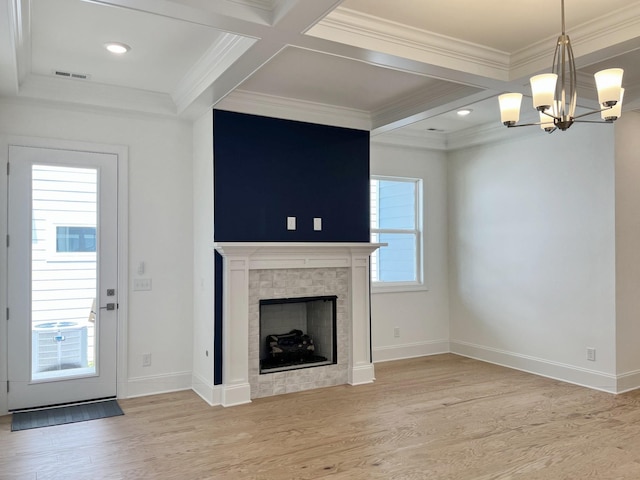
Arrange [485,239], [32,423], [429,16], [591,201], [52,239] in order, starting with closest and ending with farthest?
[429,16] < [32,423] < [52,239] < [591,201] < [485,239]

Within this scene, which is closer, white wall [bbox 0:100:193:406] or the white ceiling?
the white ceiling

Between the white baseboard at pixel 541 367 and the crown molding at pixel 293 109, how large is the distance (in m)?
2.93

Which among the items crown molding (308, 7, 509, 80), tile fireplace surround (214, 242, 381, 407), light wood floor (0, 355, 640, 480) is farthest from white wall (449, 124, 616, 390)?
crown molding (308, 7, 509, 80)

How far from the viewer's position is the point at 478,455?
11.0 feet

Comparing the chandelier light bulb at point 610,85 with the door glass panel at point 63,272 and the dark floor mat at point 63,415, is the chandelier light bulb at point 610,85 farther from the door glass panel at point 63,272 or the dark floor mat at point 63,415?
the dark floor mat at point 63,415

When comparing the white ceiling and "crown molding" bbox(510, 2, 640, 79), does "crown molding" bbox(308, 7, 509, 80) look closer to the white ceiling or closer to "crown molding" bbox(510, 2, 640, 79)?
the white ceiling

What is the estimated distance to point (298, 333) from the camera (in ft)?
17.2

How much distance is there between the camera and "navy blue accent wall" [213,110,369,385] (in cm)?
449

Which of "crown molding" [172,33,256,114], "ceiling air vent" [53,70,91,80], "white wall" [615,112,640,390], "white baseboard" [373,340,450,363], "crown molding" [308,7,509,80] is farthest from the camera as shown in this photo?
"white baseboard" [373,340,450,363]

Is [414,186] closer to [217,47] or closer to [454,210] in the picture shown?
[454,210]

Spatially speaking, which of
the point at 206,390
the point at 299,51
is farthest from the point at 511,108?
the point at 206,390

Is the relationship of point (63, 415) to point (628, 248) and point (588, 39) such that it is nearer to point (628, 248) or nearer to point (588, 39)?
point (588, 39)

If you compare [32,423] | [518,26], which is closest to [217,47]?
[518,26]

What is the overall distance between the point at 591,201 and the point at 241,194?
3.26m
